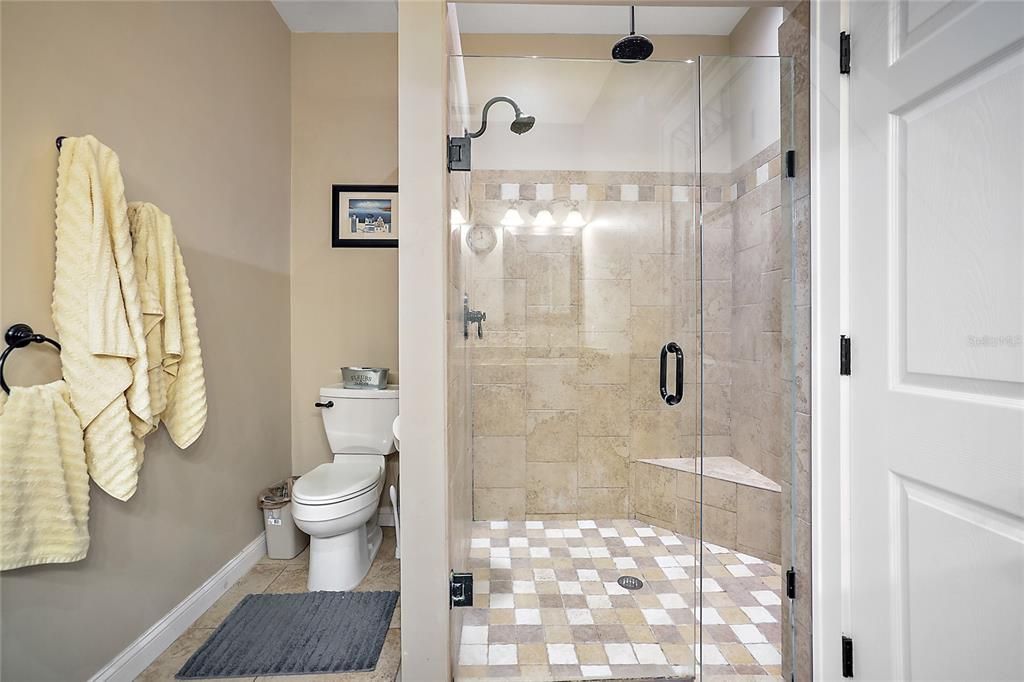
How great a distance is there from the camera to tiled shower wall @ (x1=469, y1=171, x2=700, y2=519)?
170 centimetres

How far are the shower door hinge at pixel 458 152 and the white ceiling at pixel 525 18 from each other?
5.34 ft

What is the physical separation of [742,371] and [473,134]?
46.1 inches

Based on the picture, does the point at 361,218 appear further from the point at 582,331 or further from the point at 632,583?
the point at 632,583

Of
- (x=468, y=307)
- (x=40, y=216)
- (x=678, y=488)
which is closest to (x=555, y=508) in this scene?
(x=678, y=488)

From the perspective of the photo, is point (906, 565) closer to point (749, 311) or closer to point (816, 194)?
point (749, 311)

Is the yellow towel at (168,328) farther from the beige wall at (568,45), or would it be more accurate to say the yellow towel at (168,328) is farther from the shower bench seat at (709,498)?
the beige wall at (568,45)

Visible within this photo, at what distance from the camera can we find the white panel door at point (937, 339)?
0.96 metres

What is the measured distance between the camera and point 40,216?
1.47 m

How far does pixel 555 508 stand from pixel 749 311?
913 mm

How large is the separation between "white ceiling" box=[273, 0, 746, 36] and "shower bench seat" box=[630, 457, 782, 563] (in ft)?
8.11

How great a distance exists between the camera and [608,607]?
5.64ft

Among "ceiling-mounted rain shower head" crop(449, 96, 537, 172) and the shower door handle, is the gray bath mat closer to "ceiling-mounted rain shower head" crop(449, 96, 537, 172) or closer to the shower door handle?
the shower door handle

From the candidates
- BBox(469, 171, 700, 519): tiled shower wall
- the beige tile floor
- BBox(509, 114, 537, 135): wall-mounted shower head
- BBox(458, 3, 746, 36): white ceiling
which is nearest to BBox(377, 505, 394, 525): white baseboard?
the beige tile floor

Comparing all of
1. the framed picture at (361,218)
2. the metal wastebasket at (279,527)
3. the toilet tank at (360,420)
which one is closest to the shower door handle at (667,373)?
the toilet tank at (360,420)
